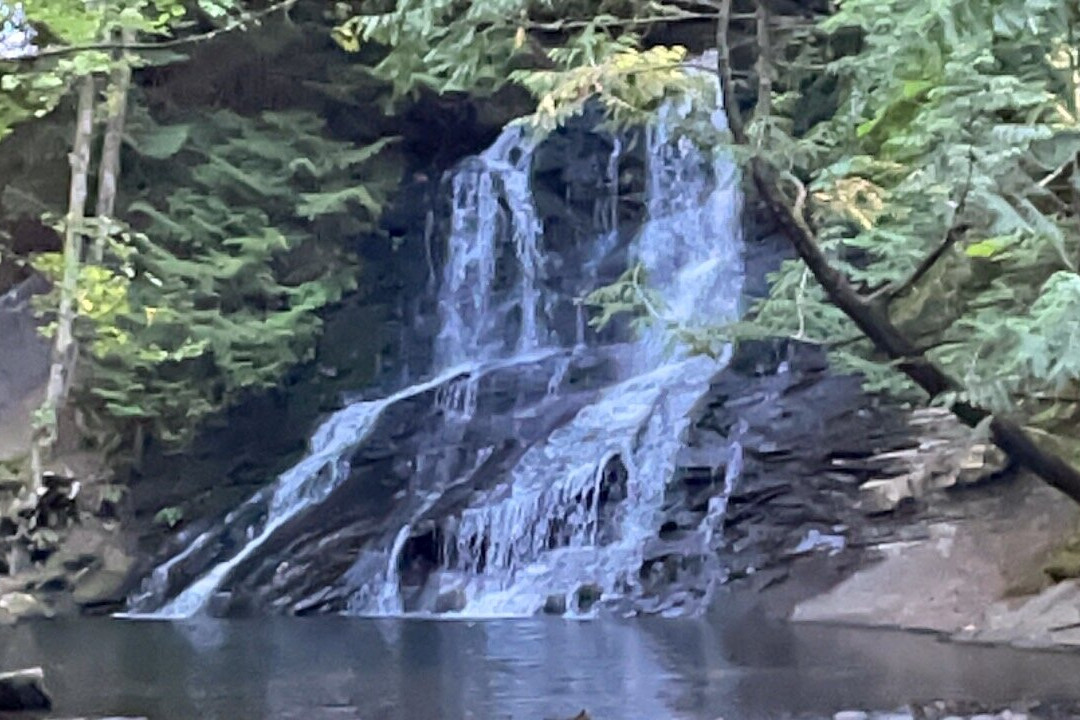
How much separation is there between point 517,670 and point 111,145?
8541mm

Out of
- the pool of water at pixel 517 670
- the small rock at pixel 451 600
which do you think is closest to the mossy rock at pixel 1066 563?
the pool of water at pixel 517 670

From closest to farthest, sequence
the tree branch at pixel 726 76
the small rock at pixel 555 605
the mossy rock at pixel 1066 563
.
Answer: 1. the tree branch at pixel 726 76
2. the mossy rock at pixel 1066 563
3. the small rock at pixel 555 605

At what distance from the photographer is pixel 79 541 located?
43.8 ft

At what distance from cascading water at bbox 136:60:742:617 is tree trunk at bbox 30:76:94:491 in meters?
1.72

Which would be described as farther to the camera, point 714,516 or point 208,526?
point 208,526

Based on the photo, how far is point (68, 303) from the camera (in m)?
12.9

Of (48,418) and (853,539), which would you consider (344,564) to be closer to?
(48,418)

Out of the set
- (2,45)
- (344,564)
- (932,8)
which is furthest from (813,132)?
(344,564)

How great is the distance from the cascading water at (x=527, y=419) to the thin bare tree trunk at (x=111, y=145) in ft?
10.6

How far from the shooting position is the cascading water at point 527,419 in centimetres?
1242

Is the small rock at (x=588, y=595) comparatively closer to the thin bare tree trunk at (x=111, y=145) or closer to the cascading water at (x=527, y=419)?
the cascading water at (x=527, y=419)

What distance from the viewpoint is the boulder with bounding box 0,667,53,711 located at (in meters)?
6.49

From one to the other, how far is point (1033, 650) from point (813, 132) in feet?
13.8

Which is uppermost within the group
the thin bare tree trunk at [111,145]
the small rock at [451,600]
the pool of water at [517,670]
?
the thin bare tree trunk at [111,145]
